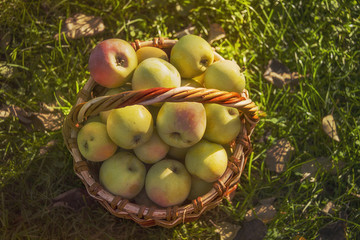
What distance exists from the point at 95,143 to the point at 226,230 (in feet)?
3.54

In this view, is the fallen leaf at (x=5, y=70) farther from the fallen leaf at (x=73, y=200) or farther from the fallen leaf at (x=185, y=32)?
the fallen leaf at (x=185, y=32)

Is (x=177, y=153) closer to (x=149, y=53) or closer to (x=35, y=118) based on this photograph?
(x=149, y=53)

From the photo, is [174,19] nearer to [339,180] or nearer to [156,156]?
[156,156]

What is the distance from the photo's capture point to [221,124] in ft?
6.91

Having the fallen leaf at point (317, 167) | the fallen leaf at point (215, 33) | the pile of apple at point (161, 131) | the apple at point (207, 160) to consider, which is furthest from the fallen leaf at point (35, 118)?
the fallen leaf at point (317, 167)

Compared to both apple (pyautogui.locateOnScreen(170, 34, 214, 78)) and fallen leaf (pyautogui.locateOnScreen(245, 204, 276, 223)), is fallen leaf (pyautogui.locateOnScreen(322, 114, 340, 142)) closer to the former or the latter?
fallen leaf (pyautogui.locateOnScreen(245, 204, 276, 223))

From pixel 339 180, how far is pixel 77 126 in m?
1.82

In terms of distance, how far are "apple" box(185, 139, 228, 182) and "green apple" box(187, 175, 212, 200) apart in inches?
3.9

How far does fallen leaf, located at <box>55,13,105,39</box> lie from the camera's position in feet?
9.49

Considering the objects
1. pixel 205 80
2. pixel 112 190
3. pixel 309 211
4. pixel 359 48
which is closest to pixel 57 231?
pixel 112 190

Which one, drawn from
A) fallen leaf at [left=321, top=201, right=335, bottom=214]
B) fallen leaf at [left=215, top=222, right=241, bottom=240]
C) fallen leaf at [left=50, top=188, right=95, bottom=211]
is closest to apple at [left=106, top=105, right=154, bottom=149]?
fallen leaf at [left=50, top=188, right=95, bottom=211]

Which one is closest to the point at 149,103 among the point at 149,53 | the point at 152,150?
the point at 152,150

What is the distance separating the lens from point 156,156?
2.12 metres

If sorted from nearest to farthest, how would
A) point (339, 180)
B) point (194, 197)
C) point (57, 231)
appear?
point (194, 197) < point (57, 231) < point (339, 180)
